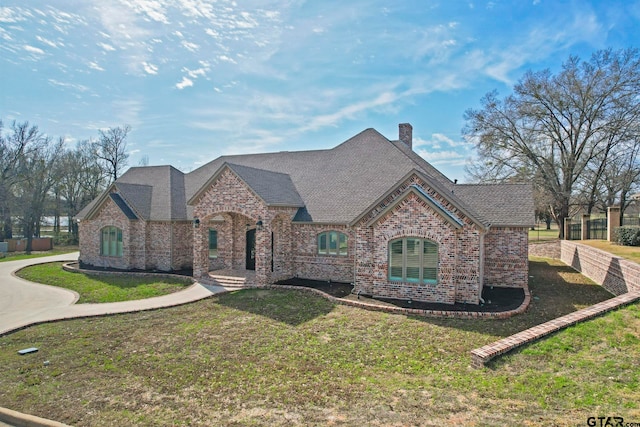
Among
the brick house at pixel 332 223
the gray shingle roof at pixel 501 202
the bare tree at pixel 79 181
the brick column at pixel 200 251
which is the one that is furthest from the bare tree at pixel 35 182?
the gray shingle roof at pixel 501 202

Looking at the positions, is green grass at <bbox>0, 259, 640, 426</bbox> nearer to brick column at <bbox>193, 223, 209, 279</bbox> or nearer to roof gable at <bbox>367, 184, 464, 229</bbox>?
roof gable at <bbox>367, 184, 464, 229</bbox>

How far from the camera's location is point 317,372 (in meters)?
7.80

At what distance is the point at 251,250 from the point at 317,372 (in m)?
12.3

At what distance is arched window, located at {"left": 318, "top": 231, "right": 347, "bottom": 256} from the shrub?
56.3ft

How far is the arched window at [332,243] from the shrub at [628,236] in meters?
17.2

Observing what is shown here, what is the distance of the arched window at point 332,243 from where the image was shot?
55.0 ft

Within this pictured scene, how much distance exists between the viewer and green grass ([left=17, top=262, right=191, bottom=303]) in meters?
15.2

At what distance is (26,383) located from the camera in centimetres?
763

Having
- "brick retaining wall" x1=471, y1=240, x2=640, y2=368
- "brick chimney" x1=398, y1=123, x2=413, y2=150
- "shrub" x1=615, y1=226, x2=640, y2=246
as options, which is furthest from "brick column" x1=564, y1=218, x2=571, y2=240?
"brick chimney" x1=398, y1=123, x2=413, y2=150

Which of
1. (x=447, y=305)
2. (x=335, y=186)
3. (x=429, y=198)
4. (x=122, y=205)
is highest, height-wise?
(x=335, y=186)

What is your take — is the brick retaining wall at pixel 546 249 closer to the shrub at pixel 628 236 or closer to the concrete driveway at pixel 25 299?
the shrub at pixel 628 236

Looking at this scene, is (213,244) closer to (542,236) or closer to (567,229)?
(567,229)

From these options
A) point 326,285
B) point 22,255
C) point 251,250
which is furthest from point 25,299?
point 22,255

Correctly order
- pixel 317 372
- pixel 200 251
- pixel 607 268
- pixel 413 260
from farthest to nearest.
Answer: pixel 200 251 < pixel 607 268 < pixel 413 260 < pixel 317 372
